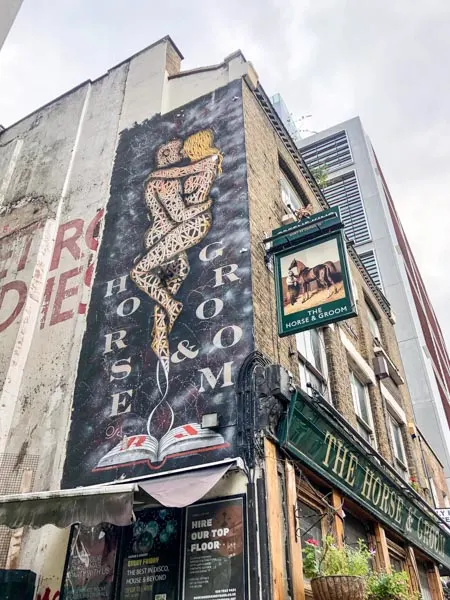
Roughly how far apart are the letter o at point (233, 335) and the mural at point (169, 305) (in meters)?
0.02

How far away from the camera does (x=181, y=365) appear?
789 cm

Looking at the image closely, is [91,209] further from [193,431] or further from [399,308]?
[399,308]

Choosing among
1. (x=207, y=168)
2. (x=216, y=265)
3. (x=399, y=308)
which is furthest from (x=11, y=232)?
(x=399, y=308)

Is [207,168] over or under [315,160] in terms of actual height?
under

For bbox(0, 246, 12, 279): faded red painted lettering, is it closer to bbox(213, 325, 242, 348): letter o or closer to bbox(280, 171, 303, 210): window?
bbox(213, 325, 242, 348): letter o

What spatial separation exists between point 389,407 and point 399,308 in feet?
41.9

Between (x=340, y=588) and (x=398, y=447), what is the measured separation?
9280 mm

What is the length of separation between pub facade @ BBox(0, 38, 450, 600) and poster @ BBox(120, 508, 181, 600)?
0.07 feet

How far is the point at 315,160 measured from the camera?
111ft

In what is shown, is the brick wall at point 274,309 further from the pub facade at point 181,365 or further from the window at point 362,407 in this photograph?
the window at point 362,407

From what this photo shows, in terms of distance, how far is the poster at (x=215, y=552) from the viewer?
5909 millimetres

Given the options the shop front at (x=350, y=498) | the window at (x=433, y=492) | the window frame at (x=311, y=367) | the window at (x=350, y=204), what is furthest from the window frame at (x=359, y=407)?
the window at (x=350, y=204)

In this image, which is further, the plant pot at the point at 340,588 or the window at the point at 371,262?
the window at the point at 371,262

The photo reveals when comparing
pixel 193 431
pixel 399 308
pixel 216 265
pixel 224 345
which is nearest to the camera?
pixel 193 431
